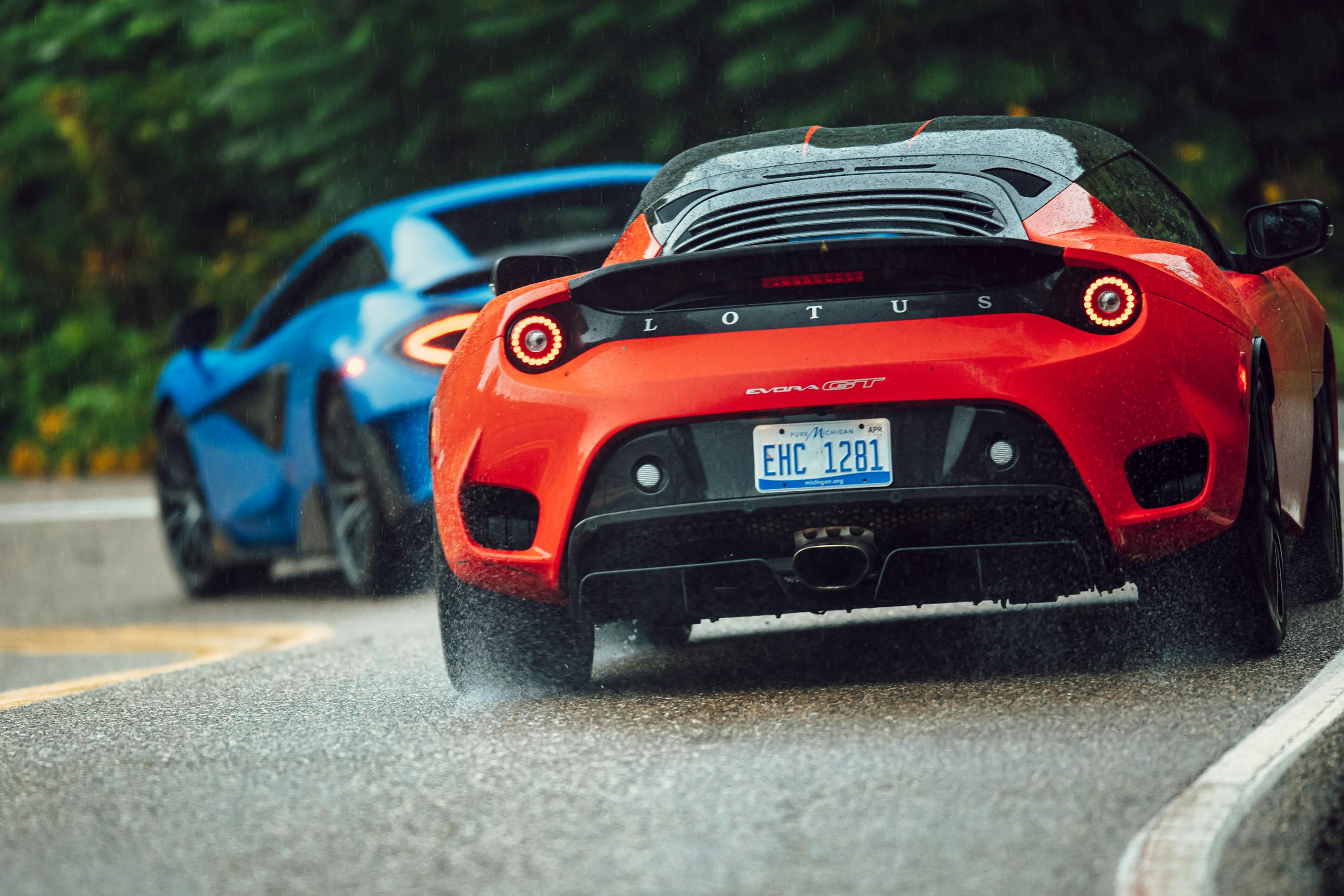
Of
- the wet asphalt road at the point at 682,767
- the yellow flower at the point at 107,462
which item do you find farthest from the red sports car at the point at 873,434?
the yellow flower at the point at 107,462

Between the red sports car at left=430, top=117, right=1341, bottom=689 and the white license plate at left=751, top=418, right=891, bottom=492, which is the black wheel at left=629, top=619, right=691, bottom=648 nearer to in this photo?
the red sports car at left=430, top=117, right=1341, bottom=689

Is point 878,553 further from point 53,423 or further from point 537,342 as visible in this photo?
point 53,423

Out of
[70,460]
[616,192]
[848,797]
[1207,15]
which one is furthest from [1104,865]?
[70,460]

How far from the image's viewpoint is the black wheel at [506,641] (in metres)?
5.29

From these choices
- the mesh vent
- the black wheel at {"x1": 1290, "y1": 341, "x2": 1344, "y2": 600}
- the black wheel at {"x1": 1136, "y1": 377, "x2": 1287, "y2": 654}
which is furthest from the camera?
the black wheel at {"x1": 1290, "y1": 341, "x2": 1344, "y2": 600}

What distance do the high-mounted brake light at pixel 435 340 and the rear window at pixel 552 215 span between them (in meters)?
0.66

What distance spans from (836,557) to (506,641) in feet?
3.25

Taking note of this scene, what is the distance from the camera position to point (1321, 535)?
6445 mm

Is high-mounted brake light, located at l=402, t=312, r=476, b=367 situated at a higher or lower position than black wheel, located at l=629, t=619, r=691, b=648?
higher

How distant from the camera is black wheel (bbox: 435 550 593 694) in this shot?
208 inches

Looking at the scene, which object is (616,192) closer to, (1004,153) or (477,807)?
(1004,153)

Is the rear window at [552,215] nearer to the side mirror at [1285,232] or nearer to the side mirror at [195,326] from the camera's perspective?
the side mirror at [195,326]

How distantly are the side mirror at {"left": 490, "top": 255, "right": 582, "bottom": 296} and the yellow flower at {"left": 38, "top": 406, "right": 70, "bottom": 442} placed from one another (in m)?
17.9

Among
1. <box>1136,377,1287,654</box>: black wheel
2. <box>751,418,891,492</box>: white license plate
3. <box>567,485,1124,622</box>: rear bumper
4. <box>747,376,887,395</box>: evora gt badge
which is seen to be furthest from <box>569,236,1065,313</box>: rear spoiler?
<box>1136,377,1287,654</box>: black wheel
